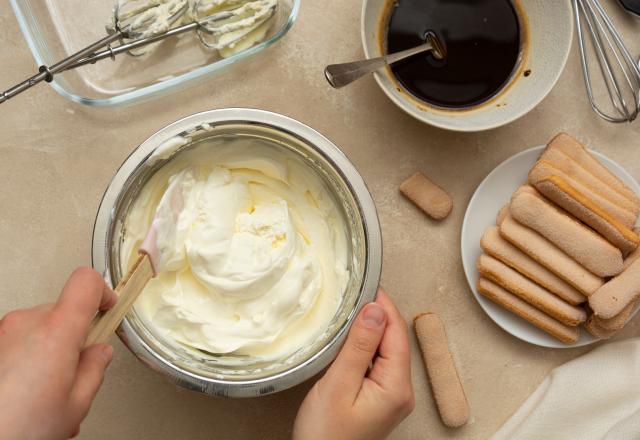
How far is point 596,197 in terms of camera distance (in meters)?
0.86

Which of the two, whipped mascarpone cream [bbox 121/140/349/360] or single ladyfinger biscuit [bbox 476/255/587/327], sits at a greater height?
whipped mascarpone cream [bbox 121/140/349/360]

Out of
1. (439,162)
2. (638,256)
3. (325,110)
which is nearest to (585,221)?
(638,256)

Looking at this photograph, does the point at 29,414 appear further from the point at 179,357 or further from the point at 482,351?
the point at 482,351

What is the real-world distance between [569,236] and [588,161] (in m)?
0.12

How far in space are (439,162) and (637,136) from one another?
307 mm

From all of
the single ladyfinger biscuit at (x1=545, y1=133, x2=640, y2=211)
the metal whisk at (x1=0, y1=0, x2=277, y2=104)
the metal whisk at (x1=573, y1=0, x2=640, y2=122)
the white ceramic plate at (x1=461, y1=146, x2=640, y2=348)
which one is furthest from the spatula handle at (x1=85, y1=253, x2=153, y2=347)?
the metal whisk at (x1=573, y1=0, x2=640, y2=122)

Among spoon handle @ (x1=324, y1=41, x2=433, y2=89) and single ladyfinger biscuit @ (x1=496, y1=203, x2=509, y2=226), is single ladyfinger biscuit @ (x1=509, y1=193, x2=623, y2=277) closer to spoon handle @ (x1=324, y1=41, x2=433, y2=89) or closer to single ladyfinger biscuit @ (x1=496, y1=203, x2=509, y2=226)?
single ladyfinger biscuit @ (x1=496, y1=203, x2=509, y2=226)

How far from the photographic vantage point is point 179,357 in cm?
74

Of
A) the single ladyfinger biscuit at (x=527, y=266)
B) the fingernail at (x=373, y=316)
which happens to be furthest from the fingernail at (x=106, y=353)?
the single ladyfinger biscuit at (x=527, y=266)

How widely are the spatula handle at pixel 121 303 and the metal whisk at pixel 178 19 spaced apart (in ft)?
1.16

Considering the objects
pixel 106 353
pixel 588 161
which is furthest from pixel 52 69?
pixel 588 161

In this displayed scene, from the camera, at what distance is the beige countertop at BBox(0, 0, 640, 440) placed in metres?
0.89

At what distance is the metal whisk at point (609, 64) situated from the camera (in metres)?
0.92

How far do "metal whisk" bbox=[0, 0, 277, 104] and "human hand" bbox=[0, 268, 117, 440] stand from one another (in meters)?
0.43
